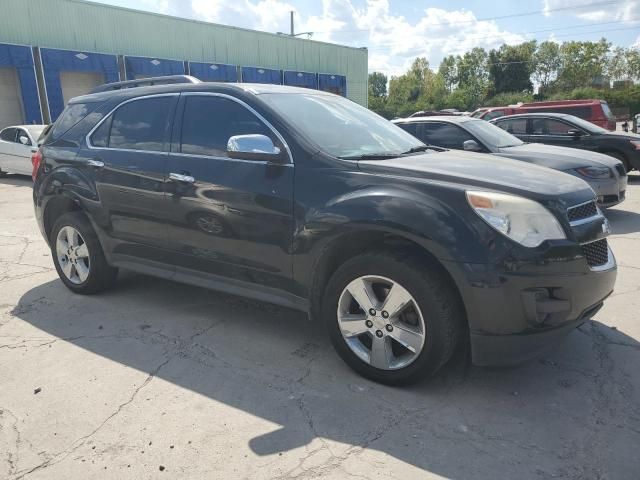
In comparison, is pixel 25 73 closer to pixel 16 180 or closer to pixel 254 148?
pixel 16 180

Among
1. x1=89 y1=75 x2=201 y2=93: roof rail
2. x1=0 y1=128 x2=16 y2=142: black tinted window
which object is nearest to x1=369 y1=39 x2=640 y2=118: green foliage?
x1=0 y1=128 x2=16 y2=142: black tinted window

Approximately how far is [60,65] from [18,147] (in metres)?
11.1

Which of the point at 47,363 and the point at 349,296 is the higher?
the point at 349,296

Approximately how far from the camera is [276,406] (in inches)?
120

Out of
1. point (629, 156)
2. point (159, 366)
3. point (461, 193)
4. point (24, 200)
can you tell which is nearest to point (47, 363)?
point (159, 366)

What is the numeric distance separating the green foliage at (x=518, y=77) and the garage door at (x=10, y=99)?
4129 centimetres

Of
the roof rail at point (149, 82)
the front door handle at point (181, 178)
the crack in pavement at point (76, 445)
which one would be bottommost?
the crack in pavement at point (76, 445)

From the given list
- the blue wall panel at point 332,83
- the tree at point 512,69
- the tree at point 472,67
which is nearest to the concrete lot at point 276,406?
the blue wall panel at point 332,83

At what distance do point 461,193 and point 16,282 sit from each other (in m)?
4.74

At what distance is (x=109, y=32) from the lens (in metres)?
24.5

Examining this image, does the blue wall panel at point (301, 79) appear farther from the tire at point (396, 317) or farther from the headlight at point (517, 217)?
the headlight at point (517, 217)

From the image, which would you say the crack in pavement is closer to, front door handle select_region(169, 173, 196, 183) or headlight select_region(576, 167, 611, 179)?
front door handle select_region(169, 173, 196, 183)

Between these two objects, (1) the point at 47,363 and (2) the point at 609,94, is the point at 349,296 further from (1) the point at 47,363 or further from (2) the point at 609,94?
(2) the point at 609,94

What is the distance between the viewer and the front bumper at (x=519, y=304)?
2.77 meters
